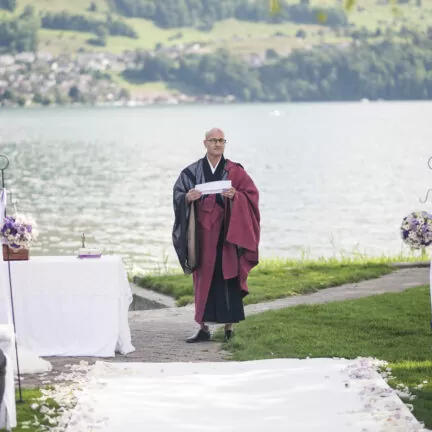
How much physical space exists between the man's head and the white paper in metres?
0.32

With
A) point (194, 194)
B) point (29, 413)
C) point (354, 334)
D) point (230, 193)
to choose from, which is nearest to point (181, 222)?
point (194, 194)

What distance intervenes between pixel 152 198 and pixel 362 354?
43022 millimetres

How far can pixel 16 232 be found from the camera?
1048cm

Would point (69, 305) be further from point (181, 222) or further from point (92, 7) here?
point (92, 7)

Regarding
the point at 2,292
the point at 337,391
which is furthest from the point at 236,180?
the point at 337,391

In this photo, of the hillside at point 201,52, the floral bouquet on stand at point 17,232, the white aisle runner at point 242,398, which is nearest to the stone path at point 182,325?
the white aisle runner at point 242,398

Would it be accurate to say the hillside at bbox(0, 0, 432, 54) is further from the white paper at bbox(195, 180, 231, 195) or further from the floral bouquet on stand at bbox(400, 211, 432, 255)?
the floral bouquet on stand at bbox(400, 211, 432, 255)

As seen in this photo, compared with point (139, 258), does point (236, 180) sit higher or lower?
higher

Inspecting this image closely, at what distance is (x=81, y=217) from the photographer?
4575 cm

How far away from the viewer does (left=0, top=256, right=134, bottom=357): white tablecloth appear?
11.8 meters

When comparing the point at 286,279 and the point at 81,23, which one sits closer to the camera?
the point at 286,279

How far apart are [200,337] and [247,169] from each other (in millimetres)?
59601

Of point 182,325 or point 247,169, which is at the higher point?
point 182,325

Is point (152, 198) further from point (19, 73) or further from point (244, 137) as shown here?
point (19, 73)
